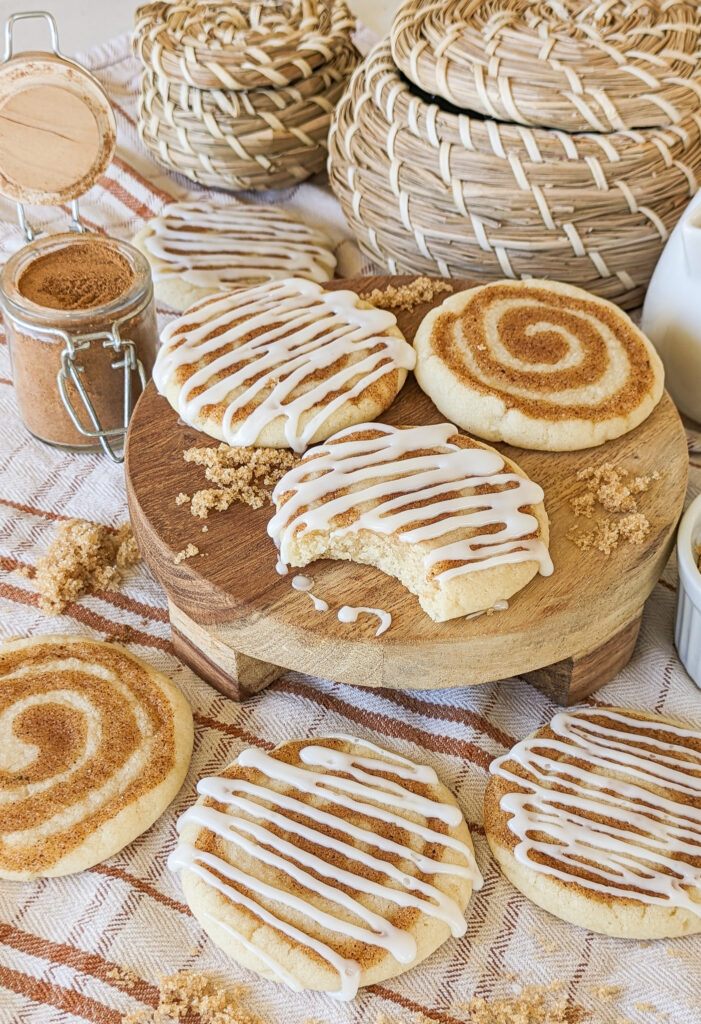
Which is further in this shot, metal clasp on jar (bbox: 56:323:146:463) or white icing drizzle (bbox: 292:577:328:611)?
metal clasp on jar (bbox: 56:323:146:463)

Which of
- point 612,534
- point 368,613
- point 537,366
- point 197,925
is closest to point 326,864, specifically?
point 197,925

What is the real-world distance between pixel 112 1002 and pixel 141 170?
169 centimetres

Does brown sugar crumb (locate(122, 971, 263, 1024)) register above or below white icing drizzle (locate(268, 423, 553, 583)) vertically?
below

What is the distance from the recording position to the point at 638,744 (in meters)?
1.29

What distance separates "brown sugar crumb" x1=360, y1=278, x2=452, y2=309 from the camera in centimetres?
159

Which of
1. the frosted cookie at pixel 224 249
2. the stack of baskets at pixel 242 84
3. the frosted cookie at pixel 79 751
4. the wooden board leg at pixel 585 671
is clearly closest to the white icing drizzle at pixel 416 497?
the wooden board leg at pixel 585 671

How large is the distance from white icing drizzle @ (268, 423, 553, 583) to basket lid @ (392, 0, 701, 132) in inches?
22.9

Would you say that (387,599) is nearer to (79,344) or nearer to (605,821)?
(605,821)

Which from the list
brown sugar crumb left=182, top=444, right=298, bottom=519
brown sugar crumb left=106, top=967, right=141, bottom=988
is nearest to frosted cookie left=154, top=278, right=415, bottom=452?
brown sugar crumb left=182, top=444, right=298, bottom=519

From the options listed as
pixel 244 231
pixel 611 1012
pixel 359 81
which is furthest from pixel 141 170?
pixel 611 1012

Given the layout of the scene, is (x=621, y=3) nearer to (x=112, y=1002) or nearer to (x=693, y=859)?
(x=693, y=859)

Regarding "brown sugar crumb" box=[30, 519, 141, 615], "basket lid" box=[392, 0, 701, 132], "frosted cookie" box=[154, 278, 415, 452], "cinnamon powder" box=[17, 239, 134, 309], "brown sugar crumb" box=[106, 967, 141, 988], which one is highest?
"basket lid" box=[392, 0, 701, 132]

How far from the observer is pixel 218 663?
134 cm

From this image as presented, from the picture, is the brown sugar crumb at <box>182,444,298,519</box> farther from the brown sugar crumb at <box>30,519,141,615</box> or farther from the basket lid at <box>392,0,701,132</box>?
the basket lid at <box>392,0,701,132</box>
